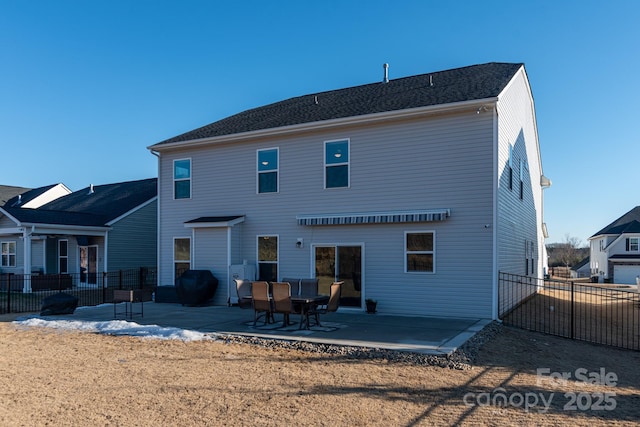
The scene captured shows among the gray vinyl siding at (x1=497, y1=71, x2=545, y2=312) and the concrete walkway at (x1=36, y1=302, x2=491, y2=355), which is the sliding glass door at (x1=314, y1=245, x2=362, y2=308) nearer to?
the concrete walkway at (x1=36, y1=302, x2=491, y2=355)

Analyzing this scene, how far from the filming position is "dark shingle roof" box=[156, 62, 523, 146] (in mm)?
12648

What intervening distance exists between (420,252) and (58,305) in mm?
10402

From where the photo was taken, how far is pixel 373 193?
42.5 ft

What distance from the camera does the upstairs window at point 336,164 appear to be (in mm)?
A: 13469

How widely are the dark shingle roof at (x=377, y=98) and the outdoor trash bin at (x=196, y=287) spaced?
192 inches

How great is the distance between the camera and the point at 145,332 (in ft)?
32.0

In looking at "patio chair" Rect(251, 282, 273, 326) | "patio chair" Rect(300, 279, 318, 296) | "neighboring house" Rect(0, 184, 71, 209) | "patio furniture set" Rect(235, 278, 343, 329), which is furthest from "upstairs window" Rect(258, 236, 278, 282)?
"neighboring house" Rect(0, 184, 71, 209)

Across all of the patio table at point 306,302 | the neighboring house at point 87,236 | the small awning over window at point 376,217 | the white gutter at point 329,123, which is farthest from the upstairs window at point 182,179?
the patio table at point 306,302

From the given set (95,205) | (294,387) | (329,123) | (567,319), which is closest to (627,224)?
(567,319)

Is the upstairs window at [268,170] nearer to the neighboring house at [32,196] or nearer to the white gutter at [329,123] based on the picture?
the white gutter at [329,123]

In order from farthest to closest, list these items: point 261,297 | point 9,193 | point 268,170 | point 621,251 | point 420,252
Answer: point 621,251, point 9,193, point 268,170, point 420,252, point 261,297

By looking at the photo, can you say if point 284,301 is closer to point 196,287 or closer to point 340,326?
point 340,326

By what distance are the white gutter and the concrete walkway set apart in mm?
5471

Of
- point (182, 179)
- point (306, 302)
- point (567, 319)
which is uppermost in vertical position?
point (182, 179)
